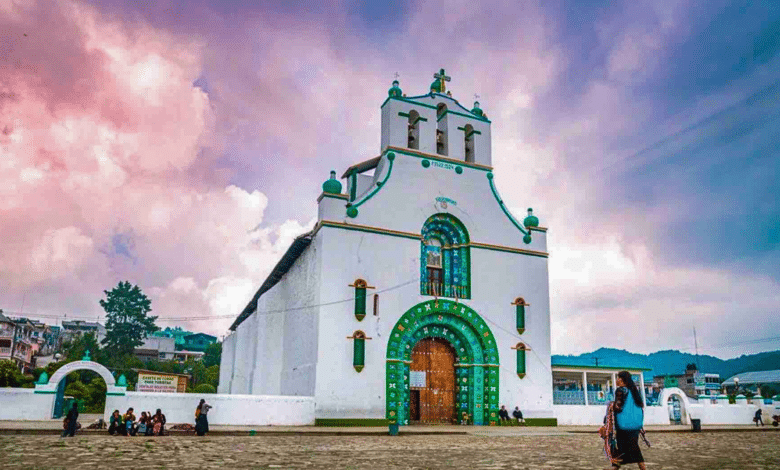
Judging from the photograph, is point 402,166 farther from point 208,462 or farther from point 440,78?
point 208,462

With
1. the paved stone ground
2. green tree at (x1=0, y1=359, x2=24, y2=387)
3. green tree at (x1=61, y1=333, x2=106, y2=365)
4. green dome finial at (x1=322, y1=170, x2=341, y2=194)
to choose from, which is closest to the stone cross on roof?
green dome finial at (x1=322, y1=170, x2=341, y2=194)

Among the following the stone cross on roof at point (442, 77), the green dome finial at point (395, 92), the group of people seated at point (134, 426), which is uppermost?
the stone cross on roof at point (442, 77)

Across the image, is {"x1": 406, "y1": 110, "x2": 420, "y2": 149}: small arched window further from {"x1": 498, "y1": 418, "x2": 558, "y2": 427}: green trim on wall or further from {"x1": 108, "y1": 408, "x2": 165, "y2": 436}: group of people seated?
{"x1": 108, "y1": 408, "x2": 165, "y2": 436}: group of people seated

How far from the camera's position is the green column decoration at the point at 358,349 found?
2167cm

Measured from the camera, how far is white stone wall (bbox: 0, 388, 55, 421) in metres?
19.8

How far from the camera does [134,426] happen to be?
15766 millimetres

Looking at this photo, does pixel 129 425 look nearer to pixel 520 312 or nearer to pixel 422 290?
pixel 422 290

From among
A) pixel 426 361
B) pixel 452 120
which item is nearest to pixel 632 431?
pixel 426 361

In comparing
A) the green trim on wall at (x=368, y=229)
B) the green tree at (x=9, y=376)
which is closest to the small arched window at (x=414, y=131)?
the green trim on wall at (x=368, y=229)

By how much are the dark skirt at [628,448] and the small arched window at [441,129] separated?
1935 cm

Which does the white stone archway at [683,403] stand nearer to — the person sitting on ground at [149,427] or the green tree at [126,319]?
the person sitting on ground at [149,427]

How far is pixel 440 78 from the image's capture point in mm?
27375

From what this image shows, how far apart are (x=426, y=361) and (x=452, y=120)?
10107mm

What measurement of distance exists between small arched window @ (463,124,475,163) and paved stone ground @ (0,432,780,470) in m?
14.0
